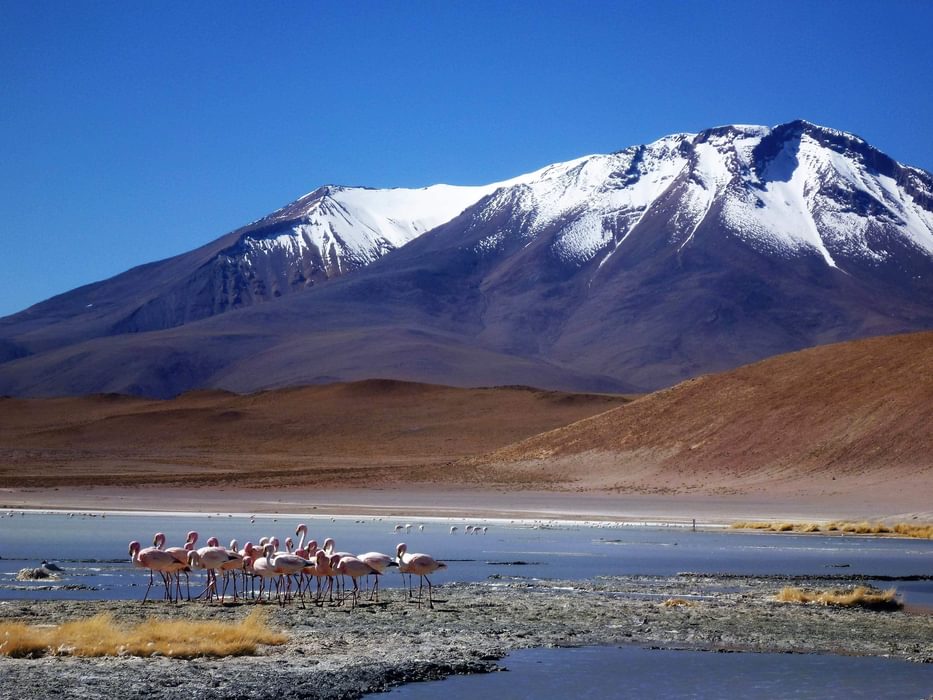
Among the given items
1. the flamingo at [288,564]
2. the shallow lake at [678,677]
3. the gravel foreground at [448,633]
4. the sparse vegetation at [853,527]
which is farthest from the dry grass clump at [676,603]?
the sparse vegetation at [853,527]

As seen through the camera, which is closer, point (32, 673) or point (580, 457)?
point (32, 673)

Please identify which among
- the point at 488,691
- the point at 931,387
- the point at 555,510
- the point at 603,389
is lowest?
the point at 488,691

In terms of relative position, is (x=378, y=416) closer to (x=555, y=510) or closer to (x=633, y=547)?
(x=555, y=510)

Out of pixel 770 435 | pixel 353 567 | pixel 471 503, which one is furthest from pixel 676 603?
pixel 770 435

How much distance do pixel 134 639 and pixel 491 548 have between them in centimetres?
1909

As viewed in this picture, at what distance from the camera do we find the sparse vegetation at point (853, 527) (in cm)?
4069

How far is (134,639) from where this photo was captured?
16.3 metres

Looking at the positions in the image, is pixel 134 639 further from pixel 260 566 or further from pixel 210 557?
pixel 260 566

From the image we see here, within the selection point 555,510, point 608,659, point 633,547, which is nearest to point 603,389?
point 555,510

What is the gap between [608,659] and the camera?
55.8 ft

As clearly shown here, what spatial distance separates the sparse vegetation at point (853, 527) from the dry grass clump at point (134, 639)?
88.4 feet

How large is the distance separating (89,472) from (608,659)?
60.1 m

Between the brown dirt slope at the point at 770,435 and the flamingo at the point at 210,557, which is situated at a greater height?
the brown dirt slope at the point at 770,435

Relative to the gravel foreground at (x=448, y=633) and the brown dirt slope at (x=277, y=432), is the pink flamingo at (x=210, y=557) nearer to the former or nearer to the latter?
the gravel foreground at (x=448, y=633)
